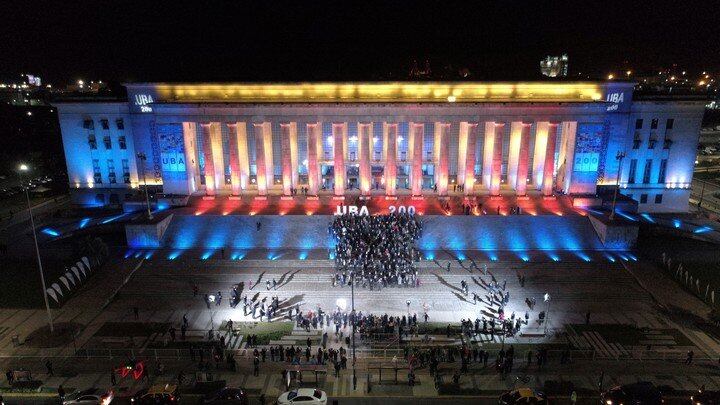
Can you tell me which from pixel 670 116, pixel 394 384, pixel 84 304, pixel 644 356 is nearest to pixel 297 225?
pixel 84 304

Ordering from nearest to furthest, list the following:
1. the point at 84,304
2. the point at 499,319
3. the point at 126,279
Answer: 1. the point at 499,319
2. the point at 84,304
3. the point at 126,279

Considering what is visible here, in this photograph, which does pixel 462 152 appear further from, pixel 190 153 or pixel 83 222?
pixel 83 222

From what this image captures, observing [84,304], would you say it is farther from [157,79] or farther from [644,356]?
[644,356]

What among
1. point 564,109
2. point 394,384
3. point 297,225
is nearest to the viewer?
point 394,384

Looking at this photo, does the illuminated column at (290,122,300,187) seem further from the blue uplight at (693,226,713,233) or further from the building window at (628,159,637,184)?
the blue uplight at (693,226,713,233)


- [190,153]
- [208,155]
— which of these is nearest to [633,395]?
[208,155]

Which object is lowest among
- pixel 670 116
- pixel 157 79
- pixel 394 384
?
pixel 394 384
